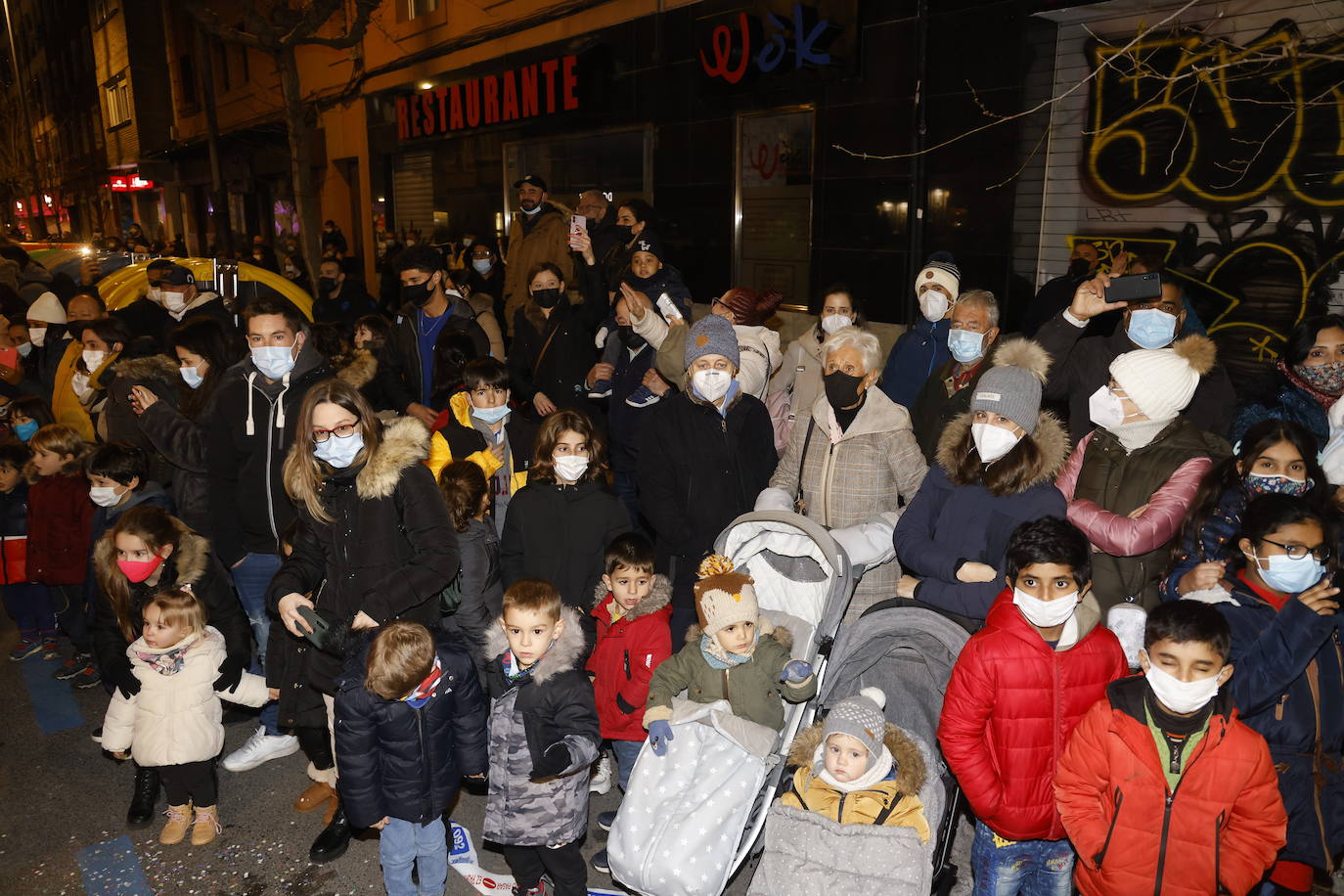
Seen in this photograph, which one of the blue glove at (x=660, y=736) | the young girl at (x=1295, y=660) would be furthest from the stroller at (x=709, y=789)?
the young girl at (x=1295, y=660)

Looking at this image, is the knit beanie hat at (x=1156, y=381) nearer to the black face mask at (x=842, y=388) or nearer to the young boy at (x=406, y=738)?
the black face mask at (x=842, y=388)

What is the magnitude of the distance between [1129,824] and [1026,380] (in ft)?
5.72

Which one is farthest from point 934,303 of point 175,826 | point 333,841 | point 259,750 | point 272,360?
point 175,826

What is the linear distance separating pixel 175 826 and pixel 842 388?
12.9ft

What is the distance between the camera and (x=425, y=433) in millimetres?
4102

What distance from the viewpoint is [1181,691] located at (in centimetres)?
297

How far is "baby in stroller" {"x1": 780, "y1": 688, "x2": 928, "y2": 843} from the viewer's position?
10.4 feet

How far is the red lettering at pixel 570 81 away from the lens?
13.6 metres

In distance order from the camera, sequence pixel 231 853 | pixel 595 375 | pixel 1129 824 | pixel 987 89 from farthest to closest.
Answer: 1. pixel 987 89
2. pixel 595 375
3. pixel 231 853
4. pixel 1129 824

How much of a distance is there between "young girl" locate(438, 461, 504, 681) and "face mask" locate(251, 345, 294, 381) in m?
1.03

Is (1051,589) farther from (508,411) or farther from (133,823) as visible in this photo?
(133,823)

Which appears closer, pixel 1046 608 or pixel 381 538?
pixel 1046 608

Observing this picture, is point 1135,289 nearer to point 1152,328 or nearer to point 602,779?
point 1152,328

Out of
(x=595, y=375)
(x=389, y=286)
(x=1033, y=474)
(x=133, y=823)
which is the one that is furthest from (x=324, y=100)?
(x=1033, y=474)
